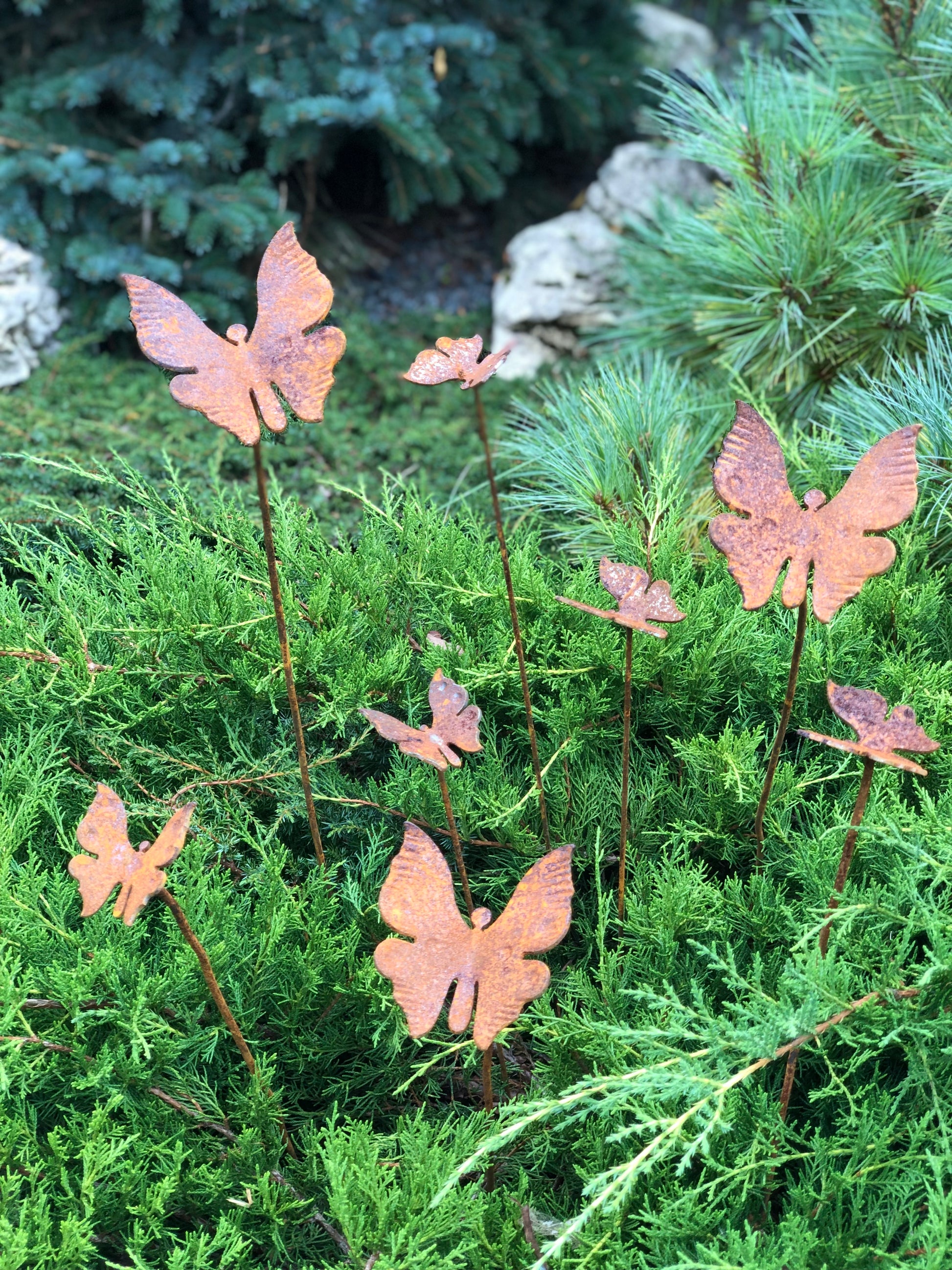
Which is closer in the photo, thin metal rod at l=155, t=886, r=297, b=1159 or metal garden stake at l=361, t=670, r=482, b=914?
thin metal rod at l=155, t=886, r=297, b=1159

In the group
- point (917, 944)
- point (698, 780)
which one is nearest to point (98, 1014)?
point (698, 780)

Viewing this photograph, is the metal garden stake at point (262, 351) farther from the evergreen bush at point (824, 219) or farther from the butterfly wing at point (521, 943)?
the evergreen bush at point (824, 219)

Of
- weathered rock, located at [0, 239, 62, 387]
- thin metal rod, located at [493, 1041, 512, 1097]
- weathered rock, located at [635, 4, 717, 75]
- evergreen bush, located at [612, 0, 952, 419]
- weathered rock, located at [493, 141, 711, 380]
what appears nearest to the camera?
thin metal rod, located at [493, 1041, 512, 1097]

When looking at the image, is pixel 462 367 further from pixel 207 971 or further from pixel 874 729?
pixel 207 971

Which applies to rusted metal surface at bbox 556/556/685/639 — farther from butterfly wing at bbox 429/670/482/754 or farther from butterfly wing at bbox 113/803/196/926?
butterfly wing at bbox 113/803/196/926

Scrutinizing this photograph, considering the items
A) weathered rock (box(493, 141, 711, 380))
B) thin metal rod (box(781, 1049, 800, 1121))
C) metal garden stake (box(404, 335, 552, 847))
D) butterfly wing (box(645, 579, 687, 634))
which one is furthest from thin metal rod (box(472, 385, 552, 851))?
weathered rock (box(493, 141, 711, 380))

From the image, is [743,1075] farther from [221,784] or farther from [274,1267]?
[221,784]
